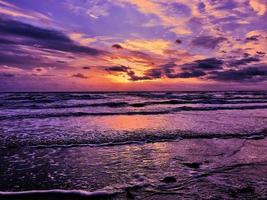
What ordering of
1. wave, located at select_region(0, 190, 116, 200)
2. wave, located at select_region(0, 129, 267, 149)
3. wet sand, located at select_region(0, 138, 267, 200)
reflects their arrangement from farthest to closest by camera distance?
wave, located at select_region(0, 129, 267, 149) < wet sand, located at select_region(0, 138, 267, 200) < wave, located at select_region(0, 190, 116, 200)

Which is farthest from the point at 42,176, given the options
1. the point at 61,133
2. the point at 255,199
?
the point at 61,133

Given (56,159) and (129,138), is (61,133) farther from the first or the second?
(56,159)

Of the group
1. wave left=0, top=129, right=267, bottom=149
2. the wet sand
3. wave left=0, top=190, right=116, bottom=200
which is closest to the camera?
wave left=0, top=190, right=116, bottom=200

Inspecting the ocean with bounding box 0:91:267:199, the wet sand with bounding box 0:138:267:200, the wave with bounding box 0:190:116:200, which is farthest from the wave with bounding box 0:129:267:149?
the wave with bounding box 0:190:116:200

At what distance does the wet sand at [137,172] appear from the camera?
15.9 ft

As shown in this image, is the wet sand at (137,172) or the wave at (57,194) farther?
the wet sand at (137,172)

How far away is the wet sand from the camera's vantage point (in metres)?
4.86

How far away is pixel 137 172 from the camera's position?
5965 mm

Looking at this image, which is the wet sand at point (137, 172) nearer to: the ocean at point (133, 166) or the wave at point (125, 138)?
the ocean at point (133, 166)

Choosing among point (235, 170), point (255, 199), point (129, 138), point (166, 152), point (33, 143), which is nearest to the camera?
point (255, 199)

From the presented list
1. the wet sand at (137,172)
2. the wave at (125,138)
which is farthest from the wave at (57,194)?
the wave at (125,138)

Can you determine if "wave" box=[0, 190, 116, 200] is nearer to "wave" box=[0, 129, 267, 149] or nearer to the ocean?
the ocean

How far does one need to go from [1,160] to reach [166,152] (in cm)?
397

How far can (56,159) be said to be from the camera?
7.11 metres
